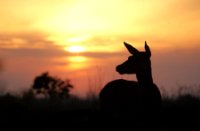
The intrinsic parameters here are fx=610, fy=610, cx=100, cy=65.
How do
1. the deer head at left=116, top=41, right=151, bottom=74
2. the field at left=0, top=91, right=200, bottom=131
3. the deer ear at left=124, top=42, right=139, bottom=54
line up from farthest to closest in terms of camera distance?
the deer ear at left=124, top=42, right=139, bottom=54
the field at left=0, top=91, right=200, bottom=131
the deer head at left=116, top=41, right=151, bottom=74

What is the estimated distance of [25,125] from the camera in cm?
1566

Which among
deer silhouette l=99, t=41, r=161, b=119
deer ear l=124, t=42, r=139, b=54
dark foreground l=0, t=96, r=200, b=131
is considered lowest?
dark foreground l=0, t=96, r=200, b=131

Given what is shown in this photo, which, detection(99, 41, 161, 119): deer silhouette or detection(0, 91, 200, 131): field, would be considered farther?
detection(0, 91, 200, 131): field

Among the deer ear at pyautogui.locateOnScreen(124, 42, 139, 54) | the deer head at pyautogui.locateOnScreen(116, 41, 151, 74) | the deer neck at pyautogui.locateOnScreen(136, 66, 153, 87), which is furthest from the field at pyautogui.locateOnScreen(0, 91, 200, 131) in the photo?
the deer ear at pyautogui.locateOnScreen(124, 42, 139, 54)

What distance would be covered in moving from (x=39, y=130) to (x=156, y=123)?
2952mm

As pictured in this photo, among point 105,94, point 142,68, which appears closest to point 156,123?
point 142,68

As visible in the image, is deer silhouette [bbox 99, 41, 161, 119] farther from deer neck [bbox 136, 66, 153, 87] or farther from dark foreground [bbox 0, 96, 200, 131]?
dark foreground [bbox 0, 96, 200, 131]

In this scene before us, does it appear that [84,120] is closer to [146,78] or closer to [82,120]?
[82,120]

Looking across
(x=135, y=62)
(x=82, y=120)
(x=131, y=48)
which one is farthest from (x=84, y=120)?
(x=131, y=48)

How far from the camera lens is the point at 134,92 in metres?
15.5

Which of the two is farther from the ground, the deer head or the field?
the deer head

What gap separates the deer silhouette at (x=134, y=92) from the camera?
1440 centimetres

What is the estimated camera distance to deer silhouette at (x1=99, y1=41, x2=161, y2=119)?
14398 millimetres

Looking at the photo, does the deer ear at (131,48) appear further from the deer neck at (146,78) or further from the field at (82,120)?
the field at (82,120)
